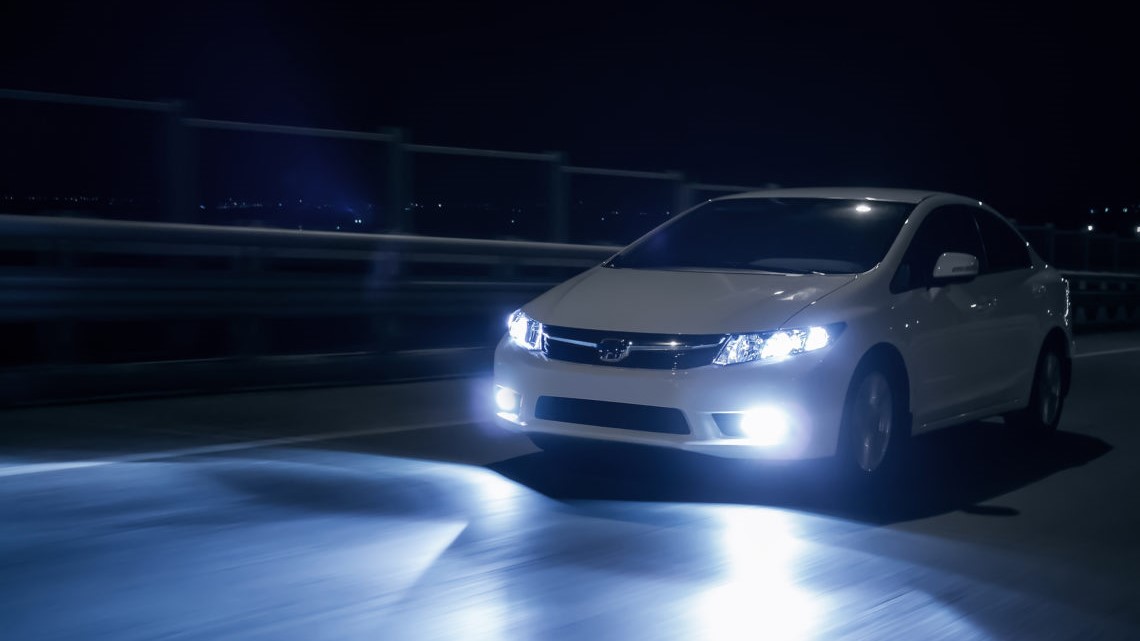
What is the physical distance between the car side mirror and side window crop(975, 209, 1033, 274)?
0.86 m

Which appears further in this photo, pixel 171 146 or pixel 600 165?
pixel 600 165

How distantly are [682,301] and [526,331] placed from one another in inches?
32.3

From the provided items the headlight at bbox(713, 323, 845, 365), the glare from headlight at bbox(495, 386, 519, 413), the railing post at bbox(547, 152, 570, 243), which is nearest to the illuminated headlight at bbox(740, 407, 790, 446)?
the headlight at bbox(713, 323, 845, 365)

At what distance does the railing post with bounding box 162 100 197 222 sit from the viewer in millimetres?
13227

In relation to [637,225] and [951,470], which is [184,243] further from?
[637,225]

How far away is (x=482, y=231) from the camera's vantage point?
55.2 feet

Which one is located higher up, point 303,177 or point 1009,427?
point 303,177

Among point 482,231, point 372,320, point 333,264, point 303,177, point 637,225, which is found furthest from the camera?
point 637,225

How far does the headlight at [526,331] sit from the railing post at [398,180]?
7.61 m

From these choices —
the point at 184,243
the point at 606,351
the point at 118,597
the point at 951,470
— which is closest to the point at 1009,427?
the point at 951,470

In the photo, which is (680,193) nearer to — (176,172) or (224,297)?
(176,172)

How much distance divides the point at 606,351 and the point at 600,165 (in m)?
12.3

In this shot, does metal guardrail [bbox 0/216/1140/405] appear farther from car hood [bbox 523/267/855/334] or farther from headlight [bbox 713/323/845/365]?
headlight [bbox 713/323/845/365]

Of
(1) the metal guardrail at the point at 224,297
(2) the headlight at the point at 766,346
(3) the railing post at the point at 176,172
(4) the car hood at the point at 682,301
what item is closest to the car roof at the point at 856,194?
(4) the car hood at the point at 682,301
